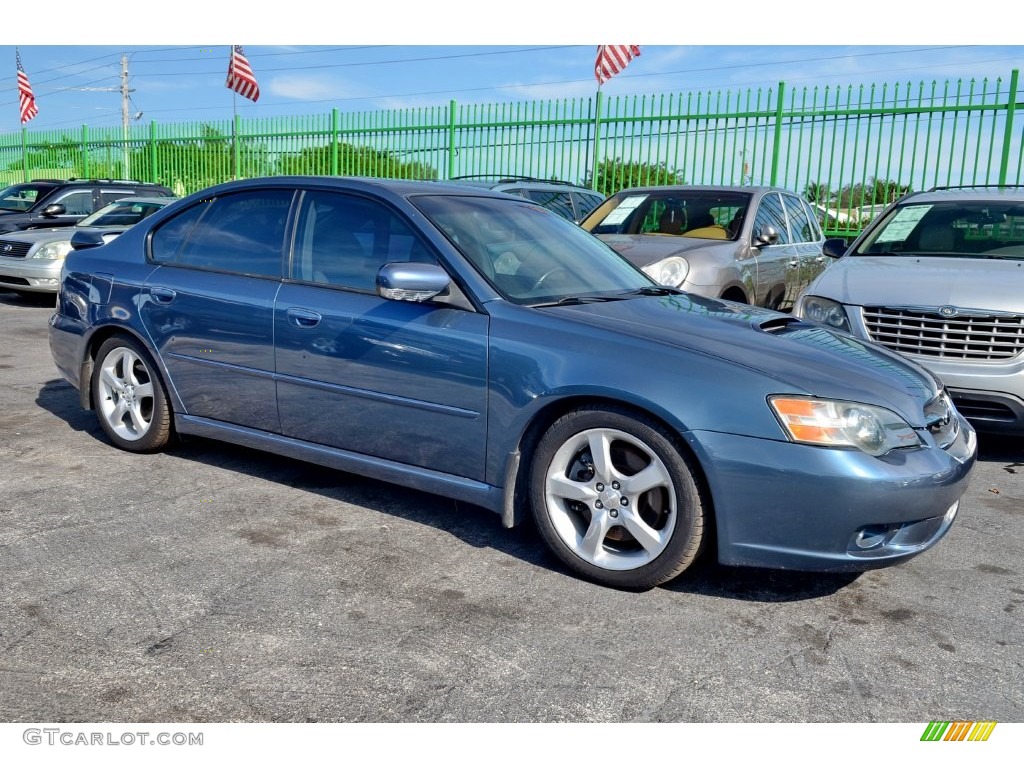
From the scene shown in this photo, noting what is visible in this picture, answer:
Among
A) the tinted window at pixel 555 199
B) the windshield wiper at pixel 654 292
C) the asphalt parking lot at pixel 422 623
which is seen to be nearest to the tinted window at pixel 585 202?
the tinted window at pixel 555 199

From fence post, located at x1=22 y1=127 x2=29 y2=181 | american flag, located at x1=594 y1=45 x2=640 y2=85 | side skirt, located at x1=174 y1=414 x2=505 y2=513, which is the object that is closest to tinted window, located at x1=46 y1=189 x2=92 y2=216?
american flag, located at x1=594 y1=45 x2=640 y2=85

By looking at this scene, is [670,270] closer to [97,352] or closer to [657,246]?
[657,246]

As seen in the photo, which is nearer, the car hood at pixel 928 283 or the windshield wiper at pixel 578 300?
the windshield wiper at pixel 578 300

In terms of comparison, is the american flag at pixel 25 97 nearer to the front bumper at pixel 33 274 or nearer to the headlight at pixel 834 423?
the front bumper at pixel 33 274

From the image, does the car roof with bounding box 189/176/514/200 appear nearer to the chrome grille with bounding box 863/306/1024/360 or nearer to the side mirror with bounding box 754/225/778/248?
the chrome grille with bounding box 863/306/1024/360

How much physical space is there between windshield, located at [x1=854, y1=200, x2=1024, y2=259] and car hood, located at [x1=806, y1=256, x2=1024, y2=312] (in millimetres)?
233

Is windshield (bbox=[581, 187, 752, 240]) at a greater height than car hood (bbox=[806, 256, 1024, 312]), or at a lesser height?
greater

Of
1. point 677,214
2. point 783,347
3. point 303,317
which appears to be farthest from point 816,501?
point 677,214

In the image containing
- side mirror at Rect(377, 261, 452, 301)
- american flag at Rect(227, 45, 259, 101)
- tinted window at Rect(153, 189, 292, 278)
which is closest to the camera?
side mirror at Rect(377, 261, 452, 301)

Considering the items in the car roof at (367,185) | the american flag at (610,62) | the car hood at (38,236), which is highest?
the american flag at (610,62)

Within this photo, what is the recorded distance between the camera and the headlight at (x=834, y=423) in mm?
3229

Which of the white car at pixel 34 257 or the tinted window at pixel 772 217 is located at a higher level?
the tinted window at pixel 772 217

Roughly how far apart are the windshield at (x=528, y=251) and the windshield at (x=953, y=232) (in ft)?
9.24

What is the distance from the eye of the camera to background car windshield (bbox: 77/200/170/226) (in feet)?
41.9
